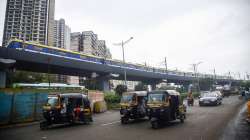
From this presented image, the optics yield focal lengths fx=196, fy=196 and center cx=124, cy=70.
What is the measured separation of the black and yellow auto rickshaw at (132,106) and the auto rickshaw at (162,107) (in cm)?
239

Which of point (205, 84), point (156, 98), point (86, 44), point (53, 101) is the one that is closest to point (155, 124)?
point (156, 98)

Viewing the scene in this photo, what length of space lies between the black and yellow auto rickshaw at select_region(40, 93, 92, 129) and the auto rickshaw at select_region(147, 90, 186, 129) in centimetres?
493

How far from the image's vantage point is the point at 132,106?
47.4 feet

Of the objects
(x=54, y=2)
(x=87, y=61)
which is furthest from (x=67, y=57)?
(x=54, y=2)

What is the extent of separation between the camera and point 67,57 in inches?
1342

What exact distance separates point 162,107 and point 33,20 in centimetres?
9745

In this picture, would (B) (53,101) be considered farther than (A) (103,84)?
No

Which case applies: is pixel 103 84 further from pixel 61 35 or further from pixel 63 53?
pixel 61 35

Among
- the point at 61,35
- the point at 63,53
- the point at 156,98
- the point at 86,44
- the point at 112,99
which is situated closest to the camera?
the point at 156,98

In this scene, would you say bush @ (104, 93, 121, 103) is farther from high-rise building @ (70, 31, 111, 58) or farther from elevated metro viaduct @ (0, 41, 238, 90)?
high-rise building @ (70, 31, 111, 58)

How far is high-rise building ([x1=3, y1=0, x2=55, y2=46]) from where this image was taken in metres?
92.1

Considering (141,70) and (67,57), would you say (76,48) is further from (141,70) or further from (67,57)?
(67,57)

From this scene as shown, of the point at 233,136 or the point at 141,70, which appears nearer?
the point at 233,136

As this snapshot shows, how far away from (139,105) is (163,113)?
12.4 feet
